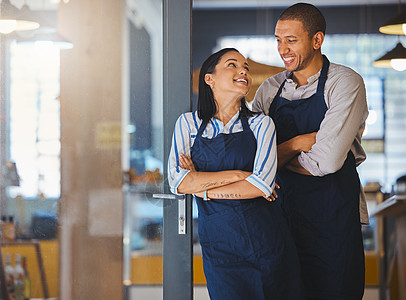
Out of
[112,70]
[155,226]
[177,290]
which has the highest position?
[112,70]

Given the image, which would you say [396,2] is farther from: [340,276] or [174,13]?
[340,276]

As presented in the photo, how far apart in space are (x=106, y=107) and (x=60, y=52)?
32 cm

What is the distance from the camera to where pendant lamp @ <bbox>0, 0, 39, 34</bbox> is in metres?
2.38

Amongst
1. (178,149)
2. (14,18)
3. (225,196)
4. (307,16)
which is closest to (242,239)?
(225,196)

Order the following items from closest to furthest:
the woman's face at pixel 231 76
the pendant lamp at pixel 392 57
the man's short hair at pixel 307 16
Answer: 1. the woman's face at pixel 231 76
2. the man's short hair at pixel 307 16
3. the pendant lamp at pixel 392 57

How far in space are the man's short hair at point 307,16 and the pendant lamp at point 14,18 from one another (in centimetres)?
110

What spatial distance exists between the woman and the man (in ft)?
0.53

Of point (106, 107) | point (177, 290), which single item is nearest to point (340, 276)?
point (177, 290)

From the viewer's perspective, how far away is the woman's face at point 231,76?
195 centimetres

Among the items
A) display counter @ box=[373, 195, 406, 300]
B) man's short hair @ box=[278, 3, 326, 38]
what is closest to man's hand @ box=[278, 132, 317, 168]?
man's short hair @ box=[278, 3, 326, 38]

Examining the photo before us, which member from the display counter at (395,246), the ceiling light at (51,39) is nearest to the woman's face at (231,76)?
the ceiling light at (51,39)

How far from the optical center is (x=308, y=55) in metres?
2.06

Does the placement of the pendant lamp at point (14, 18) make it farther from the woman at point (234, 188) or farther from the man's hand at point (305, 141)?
the man's hand at point (305, 141)

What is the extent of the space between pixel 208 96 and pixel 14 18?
1.01m
